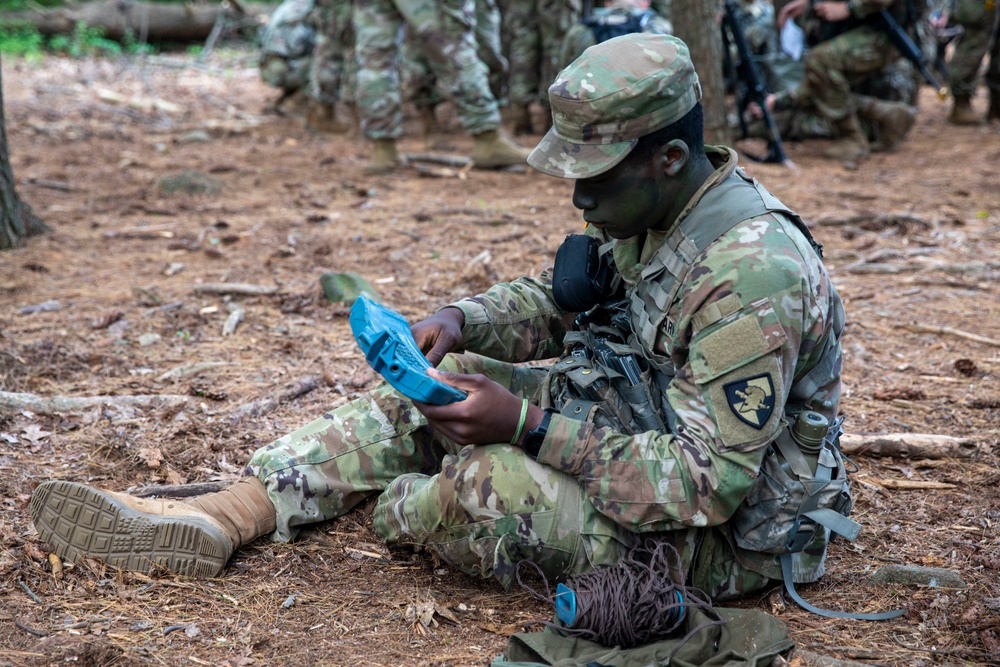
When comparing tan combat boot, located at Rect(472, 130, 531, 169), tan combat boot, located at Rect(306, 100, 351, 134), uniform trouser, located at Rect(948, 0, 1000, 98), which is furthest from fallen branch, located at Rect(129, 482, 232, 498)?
uniform trouser, located at Rect(948, 0, 1000, 98)

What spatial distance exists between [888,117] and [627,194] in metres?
7.76

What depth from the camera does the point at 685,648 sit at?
2188 mm

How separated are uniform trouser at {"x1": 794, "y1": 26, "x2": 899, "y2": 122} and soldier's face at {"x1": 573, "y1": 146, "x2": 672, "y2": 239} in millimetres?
7157

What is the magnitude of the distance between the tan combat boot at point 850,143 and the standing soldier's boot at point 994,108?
2.55m

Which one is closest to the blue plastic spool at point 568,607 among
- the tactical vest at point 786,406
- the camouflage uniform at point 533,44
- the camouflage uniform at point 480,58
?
the tactical vest at point 786,406

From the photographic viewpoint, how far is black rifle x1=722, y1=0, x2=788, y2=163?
8594mm

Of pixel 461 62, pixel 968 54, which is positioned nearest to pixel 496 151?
pixel 461 62

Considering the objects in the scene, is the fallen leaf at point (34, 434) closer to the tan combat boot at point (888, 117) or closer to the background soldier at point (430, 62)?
the background soldier at point (430, 62)

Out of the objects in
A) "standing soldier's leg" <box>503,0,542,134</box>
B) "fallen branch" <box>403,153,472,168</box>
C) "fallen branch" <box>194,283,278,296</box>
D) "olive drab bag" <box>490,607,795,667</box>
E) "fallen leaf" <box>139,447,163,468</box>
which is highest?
"standing soldier's leg" <box>503,0,542,134</box>

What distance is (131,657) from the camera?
227 cm

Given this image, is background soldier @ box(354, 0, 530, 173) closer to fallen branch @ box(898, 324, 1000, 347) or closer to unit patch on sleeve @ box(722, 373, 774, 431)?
fallen branch @ box(898, 324, 1000, 347)

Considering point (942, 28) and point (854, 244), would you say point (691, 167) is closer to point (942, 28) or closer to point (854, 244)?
point (854, 244)

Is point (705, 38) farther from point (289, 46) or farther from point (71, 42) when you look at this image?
point (71, 42)

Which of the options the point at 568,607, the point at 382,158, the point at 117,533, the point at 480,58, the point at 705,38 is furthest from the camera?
the point at 480,58
